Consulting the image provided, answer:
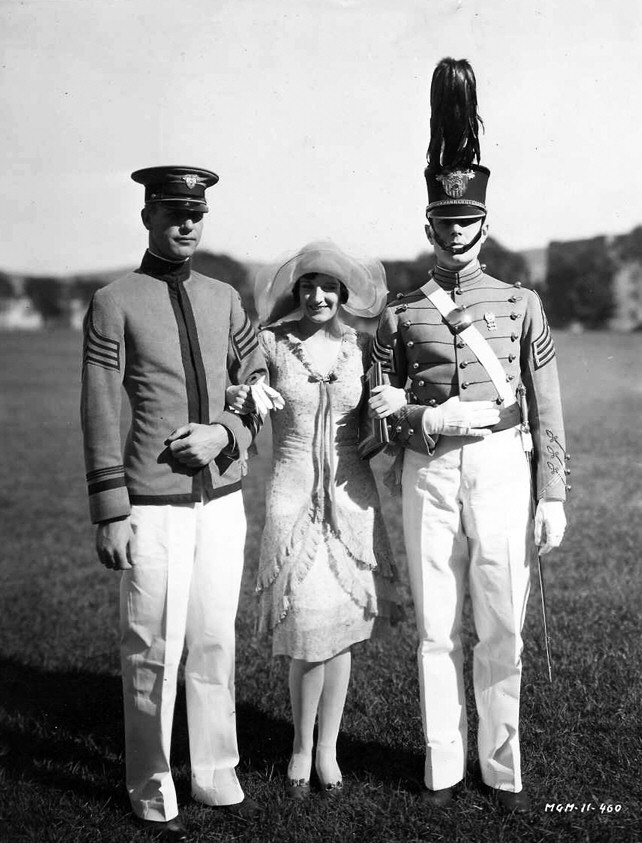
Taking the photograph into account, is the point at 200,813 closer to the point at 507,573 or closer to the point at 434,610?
the point at 434,610

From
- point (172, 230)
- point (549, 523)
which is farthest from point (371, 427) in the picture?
point (172, 230)

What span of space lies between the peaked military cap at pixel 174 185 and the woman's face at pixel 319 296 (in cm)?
60

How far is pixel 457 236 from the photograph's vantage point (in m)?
3.79

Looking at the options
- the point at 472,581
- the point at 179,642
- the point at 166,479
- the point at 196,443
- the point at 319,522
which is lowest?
the point at 179,642

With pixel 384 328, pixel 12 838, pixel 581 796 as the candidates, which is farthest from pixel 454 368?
pixel 12 838

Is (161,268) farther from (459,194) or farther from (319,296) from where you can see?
(459,194)

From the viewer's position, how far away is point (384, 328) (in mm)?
3939

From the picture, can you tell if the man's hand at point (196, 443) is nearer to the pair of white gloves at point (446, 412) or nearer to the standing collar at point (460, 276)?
the pair of white gloves at point (446, 412)

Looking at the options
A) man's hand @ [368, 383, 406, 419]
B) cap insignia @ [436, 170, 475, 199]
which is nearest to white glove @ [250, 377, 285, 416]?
man's hand @ [368, 383, 406, 419]

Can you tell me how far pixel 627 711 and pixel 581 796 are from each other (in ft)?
2.76

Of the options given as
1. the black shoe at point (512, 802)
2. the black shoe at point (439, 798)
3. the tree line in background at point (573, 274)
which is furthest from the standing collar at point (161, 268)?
the tree line in background at point (573, 274)

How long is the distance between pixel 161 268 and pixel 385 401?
3.45 ft

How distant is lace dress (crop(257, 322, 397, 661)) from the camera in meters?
3.95

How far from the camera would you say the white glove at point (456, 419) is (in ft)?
12.2
